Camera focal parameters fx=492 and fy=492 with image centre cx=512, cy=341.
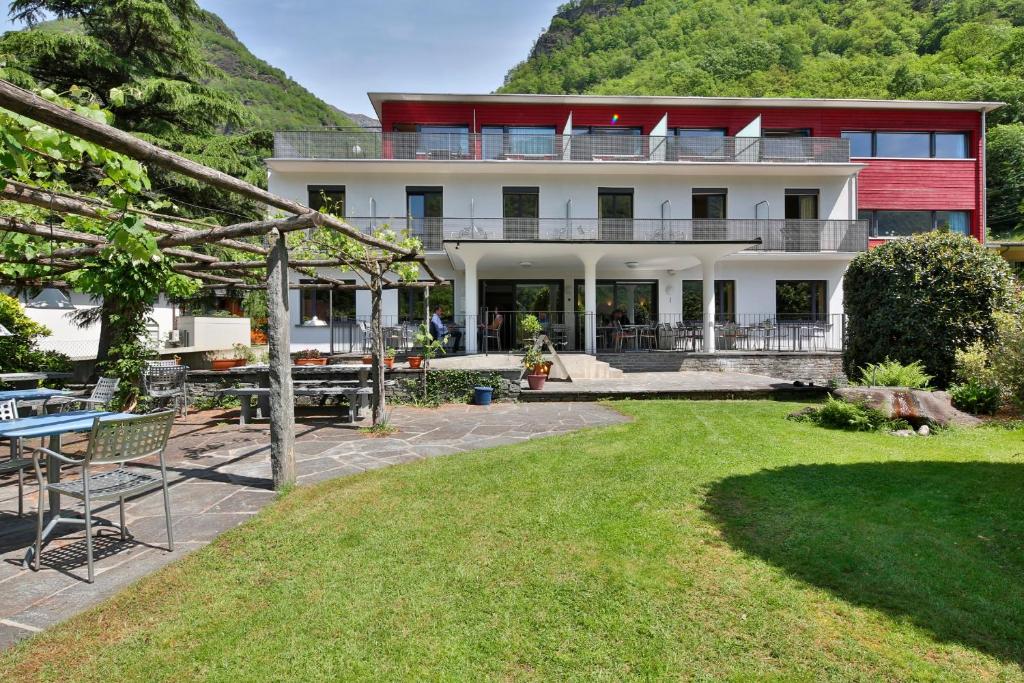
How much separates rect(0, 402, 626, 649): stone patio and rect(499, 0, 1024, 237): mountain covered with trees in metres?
32.1

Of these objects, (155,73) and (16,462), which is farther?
(155,73)

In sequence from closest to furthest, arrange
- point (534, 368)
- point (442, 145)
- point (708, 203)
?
point (534, 368), point (442, 145), point (708, 203)

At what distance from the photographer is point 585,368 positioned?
12648 millimetres

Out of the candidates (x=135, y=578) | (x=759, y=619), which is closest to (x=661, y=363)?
(x=759, y=619)

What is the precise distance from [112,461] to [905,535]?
548 cm

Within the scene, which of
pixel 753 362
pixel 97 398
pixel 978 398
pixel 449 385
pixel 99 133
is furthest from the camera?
pixel 753 362

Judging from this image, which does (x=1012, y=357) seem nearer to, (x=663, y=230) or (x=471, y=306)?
(x=471, y=306)

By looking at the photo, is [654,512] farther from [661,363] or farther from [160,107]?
[160,107]

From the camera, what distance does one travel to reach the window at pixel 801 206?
18708 mm

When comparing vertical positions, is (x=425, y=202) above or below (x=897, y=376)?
above

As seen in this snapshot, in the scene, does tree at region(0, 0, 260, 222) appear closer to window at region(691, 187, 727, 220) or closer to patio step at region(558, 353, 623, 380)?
patio step at region(558, 353, 623, 380)

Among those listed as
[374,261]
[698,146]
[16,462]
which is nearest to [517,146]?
[698,146]

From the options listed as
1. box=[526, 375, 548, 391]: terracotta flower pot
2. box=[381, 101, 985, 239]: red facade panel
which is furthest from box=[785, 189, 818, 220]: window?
box=[526, 375, 548, 391]: terracotta flower pot

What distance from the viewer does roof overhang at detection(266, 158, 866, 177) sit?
16.8 metres
